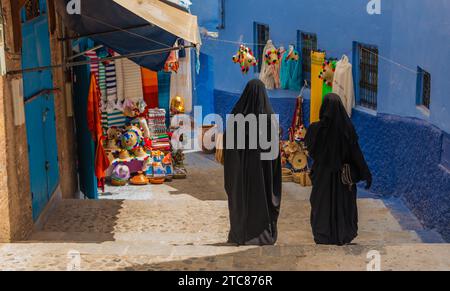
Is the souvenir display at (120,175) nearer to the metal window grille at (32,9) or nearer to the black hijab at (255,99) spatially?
the metal window grille at (32,9)

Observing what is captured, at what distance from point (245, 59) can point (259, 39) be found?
114cm

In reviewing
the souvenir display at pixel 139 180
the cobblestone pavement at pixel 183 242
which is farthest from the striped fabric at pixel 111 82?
the cobblestone pavement at pixel 183 242

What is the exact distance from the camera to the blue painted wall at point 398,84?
8.19m

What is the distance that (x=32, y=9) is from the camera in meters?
7.06

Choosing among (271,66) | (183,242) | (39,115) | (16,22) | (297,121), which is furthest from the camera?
(271,66)

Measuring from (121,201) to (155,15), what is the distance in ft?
8.96

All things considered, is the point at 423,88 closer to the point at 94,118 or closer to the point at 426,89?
the point at 426,89

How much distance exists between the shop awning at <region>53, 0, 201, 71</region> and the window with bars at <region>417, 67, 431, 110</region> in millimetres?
3380

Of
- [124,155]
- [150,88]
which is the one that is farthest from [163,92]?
[124,155]

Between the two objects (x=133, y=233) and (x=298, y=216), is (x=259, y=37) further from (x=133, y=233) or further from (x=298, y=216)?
(x=133, y=233)

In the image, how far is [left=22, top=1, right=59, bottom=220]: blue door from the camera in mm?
6699

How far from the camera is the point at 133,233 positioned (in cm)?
727
